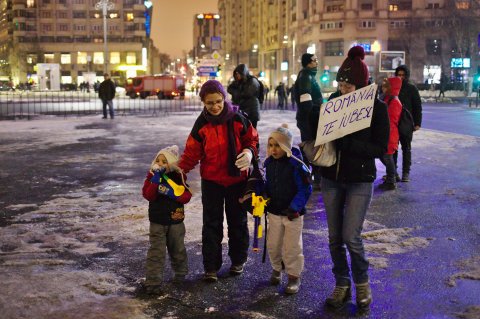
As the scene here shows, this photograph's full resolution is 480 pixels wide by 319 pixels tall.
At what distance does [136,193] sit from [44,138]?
9426 millimetres

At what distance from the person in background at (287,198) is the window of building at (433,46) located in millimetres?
84166

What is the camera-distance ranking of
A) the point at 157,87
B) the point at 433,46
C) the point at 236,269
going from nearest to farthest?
the point at 236,269 < the point at 157,87 < the point at 433,46

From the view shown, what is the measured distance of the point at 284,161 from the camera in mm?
5000

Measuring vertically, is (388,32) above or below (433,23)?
below

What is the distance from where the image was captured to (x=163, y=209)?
506 centimetres

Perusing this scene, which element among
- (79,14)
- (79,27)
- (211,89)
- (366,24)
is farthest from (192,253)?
(79,14)

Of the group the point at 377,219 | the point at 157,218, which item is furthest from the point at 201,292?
the point at 377,219

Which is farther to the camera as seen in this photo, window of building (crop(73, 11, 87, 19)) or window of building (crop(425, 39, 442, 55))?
window of building (crop(73, 11, 87, 19))

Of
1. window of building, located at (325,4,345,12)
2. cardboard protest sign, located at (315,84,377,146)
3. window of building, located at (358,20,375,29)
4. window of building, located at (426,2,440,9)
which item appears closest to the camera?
cardboard protest sign, located at (315,84,377,146)

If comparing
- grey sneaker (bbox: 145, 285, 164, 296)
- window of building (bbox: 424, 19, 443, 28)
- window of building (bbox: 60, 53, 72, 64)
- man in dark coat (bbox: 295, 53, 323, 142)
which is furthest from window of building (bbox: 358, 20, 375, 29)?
grey sneaker (bbox: 145, 285, 164, 296)

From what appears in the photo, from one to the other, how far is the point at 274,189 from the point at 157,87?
51.9m

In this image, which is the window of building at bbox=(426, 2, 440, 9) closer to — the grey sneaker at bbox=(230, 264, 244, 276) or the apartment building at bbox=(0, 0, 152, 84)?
the apartment building at bbox=(0, 0, 152, 84)

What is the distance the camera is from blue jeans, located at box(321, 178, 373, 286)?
453 cm

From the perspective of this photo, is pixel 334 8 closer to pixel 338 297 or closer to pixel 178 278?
pixel 178 278
